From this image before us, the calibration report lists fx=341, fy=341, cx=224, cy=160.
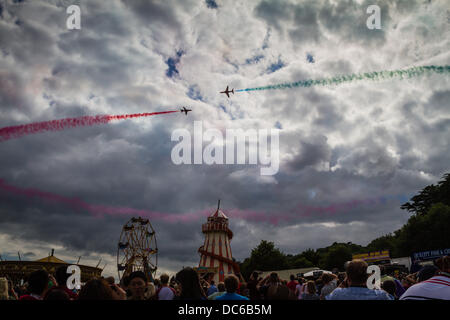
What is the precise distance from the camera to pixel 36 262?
41906 millimetres

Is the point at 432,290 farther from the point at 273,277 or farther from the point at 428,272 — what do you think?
the point at 273,277

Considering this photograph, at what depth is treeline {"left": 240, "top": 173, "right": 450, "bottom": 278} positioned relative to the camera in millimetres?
55406

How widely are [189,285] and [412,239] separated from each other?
62986mm

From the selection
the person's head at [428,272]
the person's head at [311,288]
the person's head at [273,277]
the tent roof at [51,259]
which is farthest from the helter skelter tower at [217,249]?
the person's head at [428,272]

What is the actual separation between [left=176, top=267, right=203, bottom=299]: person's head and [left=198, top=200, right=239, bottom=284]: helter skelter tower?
2079 inches

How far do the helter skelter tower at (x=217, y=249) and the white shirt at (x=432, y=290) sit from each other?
177 ft

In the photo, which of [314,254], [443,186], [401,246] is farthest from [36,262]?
[314,254]

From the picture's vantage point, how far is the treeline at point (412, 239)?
182 feet

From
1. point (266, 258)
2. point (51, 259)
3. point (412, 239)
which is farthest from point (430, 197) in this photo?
point (51, 259)

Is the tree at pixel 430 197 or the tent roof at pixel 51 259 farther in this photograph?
the tree at pixel 430 197

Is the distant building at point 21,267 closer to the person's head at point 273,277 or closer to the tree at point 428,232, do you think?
the person's head at point 273,277

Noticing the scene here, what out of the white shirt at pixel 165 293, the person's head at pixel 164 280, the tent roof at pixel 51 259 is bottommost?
the tent roof at pixel 51 259
